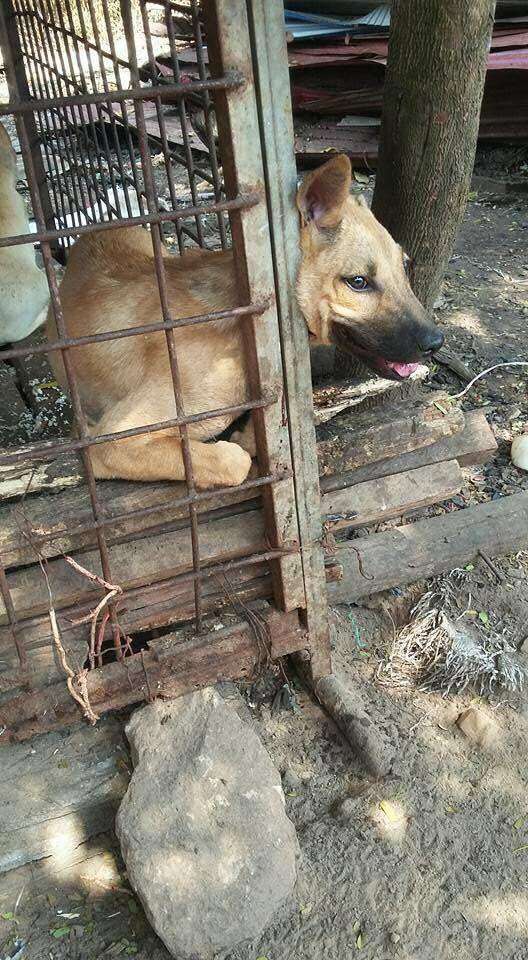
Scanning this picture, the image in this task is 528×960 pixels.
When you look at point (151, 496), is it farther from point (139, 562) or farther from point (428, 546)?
point (428, 546)

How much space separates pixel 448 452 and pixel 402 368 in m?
1.04

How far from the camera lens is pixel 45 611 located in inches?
133

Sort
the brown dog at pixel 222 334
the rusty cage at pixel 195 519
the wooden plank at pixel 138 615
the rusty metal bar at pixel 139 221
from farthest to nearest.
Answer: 1. the wooden plank at pixel 138 615
2. the brown dog at pixel 222 334
3. the rusty cage at pixel 195 519
4. the rusty metal bar at pixel 139 221

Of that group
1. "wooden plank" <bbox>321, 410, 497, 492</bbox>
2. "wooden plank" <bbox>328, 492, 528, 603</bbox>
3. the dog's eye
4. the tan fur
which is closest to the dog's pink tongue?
the dog's eye

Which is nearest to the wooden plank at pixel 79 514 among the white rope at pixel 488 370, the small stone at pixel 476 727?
the small stone at pixel 476 727

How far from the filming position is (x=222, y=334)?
3262 mm

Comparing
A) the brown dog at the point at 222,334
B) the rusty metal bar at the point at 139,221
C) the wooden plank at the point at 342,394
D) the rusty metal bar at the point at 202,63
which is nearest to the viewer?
the rusty metal bar at the point at 139,221

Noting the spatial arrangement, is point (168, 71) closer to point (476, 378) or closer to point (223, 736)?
point (476, 378)

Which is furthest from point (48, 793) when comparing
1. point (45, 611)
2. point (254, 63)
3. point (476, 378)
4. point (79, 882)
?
point (476, 378)

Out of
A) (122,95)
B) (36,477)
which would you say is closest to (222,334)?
(36,477)

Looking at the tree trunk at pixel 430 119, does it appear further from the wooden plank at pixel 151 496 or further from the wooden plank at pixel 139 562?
the wooden plank at pixel 139 562

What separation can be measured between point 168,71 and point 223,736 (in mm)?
10059

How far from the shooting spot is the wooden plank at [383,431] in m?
3.76

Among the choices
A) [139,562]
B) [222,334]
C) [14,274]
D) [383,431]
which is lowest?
[139,562]
